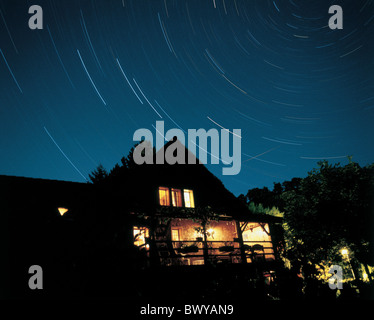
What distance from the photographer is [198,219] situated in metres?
15.3

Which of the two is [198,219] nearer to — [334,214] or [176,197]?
[176,197]

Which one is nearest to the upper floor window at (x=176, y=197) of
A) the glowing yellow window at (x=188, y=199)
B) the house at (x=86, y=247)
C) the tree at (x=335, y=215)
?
the glowing yellow window at (x=188, y=199)

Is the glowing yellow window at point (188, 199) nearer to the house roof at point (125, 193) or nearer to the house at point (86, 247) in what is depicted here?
the house roof at point (125, 193)

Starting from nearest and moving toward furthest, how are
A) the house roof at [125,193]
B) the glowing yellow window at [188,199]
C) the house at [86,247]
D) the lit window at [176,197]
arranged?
1. the house at [86,247]
2. the house roof at [125,193]
3. the lit window at [176,197]
4. the glowing yellow window at [188,199]

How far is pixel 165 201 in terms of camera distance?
687 inches

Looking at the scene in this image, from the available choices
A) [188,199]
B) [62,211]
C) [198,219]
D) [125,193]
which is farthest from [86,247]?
[188,199]

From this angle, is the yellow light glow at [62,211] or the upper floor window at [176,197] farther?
the upper floor window at [176,197]

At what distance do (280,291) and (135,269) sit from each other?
6.87 m

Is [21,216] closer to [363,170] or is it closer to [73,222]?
[73,222]

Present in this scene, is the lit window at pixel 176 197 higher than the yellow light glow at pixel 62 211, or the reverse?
the lit window at pixel 176 197

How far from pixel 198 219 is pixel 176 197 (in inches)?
129

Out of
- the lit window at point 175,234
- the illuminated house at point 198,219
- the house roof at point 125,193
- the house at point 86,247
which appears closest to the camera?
the house at point 86,247

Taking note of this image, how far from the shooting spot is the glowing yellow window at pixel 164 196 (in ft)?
56.9
